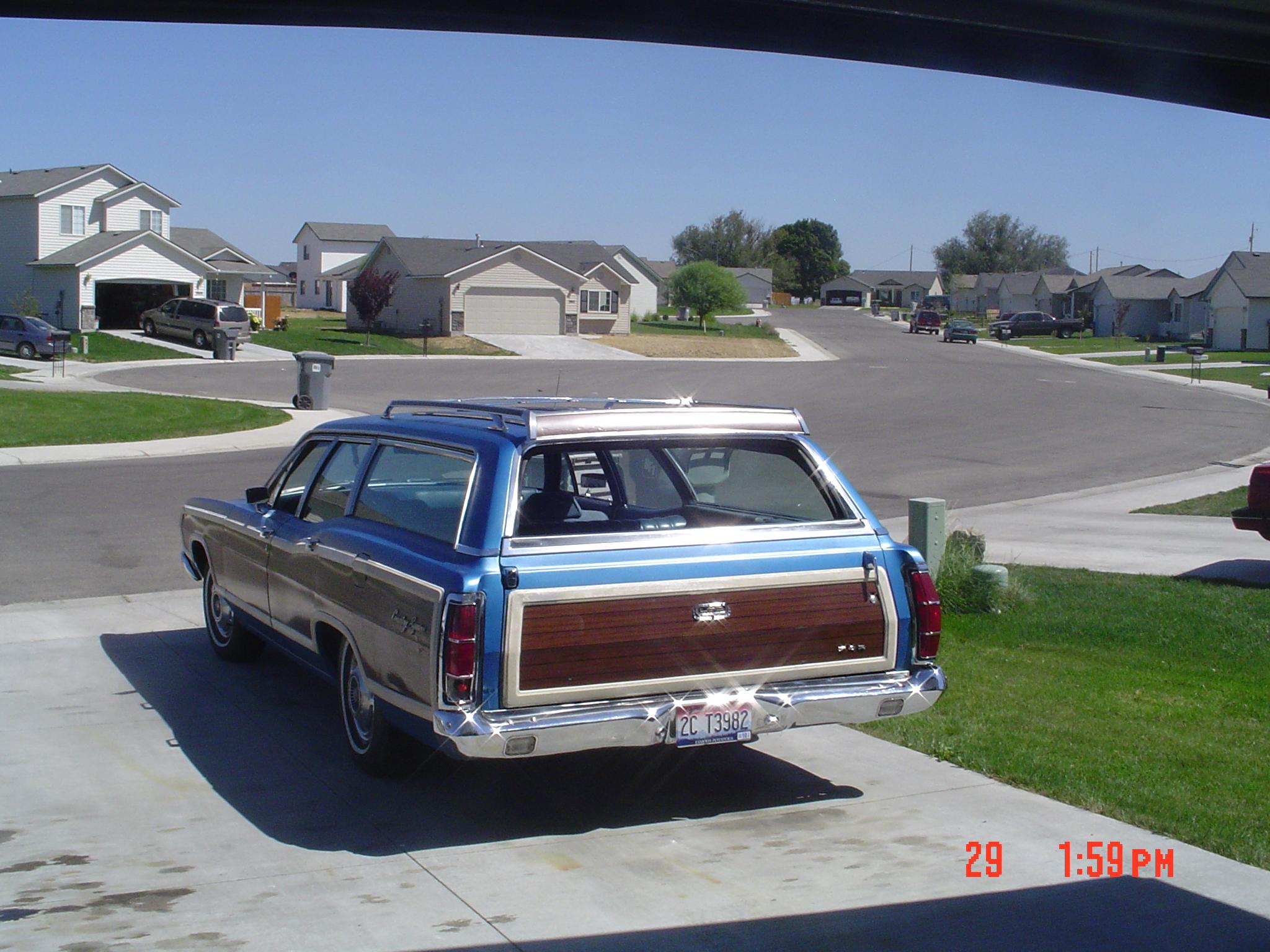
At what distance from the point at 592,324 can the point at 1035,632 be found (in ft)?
204

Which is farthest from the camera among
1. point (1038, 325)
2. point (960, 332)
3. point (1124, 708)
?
point (1038, 325)

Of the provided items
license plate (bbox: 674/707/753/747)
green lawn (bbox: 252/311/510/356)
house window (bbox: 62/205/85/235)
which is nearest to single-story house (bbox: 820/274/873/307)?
green lawn (bbox: 252/311/510/356)

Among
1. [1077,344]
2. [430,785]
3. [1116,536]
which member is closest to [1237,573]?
[1116,536]

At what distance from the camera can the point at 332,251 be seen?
279ft

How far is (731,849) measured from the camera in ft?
17.4

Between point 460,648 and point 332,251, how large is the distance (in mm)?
83725

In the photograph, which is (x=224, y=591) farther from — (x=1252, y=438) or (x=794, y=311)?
(x=794, y=311)

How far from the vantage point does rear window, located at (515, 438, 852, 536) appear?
5.89 metres

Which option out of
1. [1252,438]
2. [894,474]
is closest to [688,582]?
[894,474]

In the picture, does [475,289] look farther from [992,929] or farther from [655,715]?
[992,929]

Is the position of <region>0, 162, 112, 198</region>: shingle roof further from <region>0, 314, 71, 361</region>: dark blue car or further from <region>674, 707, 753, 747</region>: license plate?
<region>674, 707, 753, 747</region>: license plate

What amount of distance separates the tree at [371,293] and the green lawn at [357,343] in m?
1.10

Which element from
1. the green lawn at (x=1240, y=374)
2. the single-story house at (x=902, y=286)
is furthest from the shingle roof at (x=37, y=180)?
the single-story house at (x=902, y=286)

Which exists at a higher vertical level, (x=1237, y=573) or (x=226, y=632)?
(x=1237, y=573)
